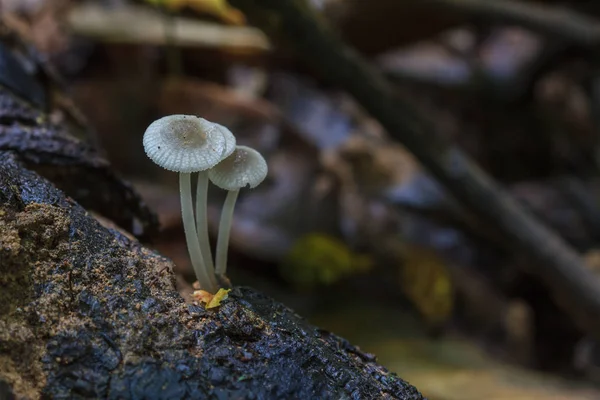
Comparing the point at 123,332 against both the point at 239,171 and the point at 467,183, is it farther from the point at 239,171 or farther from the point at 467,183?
the point at 467,183

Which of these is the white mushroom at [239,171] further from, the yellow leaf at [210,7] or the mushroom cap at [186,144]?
the yellow leaf at [210,7]

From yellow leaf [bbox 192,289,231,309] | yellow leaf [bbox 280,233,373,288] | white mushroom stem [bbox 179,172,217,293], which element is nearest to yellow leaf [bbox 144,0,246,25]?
yellow leaf [bbox 280,233,373,288]

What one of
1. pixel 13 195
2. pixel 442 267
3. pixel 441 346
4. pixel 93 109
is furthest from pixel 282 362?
pixel 93 109

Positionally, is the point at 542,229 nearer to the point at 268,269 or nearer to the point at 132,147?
the point at 268,269

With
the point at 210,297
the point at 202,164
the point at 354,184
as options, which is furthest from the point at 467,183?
the point at 202,164

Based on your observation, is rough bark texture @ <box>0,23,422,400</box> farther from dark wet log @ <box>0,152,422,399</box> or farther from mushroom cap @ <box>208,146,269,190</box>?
mushroom cap @ <box>208,146,269,190</box>

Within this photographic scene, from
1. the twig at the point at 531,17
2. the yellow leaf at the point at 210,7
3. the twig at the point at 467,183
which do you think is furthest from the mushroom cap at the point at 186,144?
the twig at the point at 531,17
